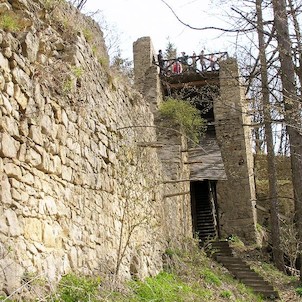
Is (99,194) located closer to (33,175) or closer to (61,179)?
(61,179)

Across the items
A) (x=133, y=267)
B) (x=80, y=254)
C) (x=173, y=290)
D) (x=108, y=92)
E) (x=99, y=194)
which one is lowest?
(x=173, y=290)

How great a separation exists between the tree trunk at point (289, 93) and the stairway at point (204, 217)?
4849 millimetres

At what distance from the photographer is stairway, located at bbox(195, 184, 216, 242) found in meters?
16.0

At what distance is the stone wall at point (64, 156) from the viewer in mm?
3980

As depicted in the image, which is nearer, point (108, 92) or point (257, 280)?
point (108, 92)

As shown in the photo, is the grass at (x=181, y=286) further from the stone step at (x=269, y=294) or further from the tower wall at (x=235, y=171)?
the tower wall at (x=235, y=171)

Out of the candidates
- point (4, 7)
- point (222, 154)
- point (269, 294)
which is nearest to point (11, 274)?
point (4, 7)

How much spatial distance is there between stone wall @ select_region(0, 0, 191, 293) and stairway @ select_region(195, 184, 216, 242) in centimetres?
791

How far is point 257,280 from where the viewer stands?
11.7 meters

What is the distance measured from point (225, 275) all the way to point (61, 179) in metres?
7.82

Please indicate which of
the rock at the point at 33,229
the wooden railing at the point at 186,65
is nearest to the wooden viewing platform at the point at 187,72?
the wooden railing at the point at 186,65

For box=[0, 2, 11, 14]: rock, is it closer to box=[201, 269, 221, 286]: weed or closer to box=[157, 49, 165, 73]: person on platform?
box=[201, 269, 221, 286]: weed

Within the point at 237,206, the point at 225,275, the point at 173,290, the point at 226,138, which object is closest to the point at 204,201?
the point at 237,206

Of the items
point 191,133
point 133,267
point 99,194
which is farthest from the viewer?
point 191,133
